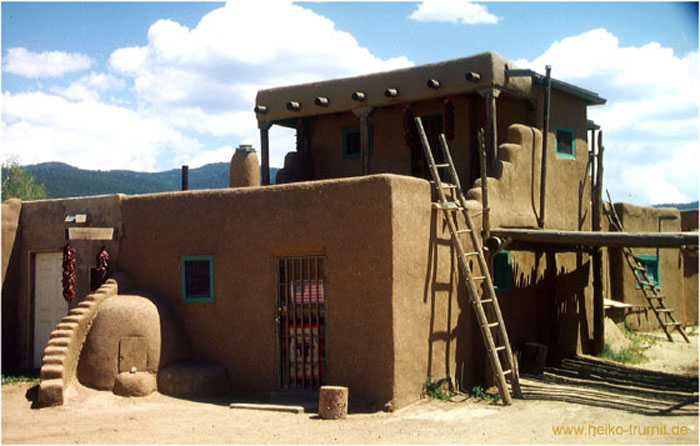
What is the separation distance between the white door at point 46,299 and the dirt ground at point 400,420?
6.59ft

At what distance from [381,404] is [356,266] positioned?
2076 mm

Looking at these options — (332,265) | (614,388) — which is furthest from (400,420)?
(614,388)

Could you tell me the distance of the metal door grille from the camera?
1220cm

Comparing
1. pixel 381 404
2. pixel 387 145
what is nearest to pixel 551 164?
pixel 387 145

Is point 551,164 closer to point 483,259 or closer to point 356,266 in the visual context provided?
point 483,259

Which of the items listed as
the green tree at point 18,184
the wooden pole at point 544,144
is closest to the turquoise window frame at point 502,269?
the wooden pole at point 544,144

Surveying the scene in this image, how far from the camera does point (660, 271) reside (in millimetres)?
21484

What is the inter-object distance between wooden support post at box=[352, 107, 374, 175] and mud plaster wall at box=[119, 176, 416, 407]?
347 centimetres

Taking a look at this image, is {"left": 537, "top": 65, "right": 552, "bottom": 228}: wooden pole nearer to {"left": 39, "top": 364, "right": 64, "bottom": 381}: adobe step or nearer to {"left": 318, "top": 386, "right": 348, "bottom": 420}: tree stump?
{"left": 318, "top": 386, "right": 348, "bottom": 420}: tree stump

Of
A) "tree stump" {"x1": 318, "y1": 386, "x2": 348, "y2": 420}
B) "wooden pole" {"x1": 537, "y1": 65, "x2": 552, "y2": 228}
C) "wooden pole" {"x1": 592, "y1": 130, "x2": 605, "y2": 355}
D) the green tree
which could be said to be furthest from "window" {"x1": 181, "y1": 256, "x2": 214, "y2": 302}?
the green tree

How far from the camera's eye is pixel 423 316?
A: 39.1 feet

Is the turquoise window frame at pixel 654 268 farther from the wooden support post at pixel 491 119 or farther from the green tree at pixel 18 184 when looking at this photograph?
the green tree at pixel 18 184

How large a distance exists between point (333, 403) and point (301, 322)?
5.94ft

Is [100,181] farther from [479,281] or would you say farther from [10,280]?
[479,281]
